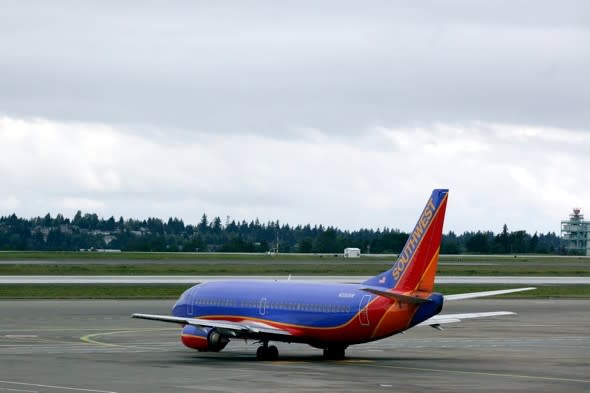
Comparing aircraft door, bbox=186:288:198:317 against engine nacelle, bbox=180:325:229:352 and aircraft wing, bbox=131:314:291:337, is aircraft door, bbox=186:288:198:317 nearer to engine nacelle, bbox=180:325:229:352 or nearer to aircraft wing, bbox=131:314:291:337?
engine nacelle, bbox=180:325:229:352

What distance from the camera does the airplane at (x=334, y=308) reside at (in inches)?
2210

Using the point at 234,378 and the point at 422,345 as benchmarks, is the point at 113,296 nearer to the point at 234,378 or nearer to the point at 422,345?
Result: the point at 422,345

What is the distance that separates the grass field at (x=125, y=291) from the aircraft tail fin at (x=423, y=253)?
176 feet

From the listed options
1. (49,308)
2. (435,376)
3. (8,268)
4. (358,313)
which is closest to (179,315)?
(358,313)

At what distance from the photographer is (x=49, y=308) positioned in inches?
3772

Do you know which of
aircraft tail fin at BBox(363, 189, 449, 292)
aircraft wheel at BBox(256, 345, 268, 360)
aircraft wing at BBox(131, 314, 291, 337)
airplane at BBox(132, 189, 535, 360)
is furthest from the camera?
aircraft wheel at BBox(256, 345, 268, 360)

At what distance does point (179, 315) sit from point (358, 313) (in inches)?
502

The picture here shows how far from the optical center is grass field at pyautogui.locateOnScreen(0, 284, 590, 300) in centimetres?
10969

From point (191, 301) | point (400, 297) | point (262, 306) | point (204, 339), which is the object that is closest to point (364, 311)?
point (400, 297)

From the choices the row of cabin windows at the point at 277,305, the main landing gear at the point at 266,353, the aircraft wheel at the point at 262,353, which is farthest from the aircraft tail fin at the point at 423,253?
the aircraft wheel at the point at 262,353

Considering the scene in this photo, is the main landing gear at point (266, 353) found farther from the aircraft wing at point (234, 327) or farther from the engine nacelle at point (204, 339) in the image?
the engine nacelle at point (204, 339)

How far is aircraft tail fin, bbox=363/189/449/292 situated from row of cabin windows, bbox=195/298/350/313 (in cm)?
263

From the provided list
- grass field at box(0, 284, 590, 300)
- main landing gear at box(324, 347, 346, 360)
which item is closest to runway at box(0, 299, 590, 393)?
main landing gear at box(324, 347, 346, 360)

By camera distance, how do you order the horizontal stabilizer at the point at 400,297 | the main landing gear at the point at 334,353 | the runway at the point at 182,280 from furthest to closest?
the runway at the point at 182,280 → the main landing gear at the point at 334,353 → the horizontal stabilizer at the point at 400,297
